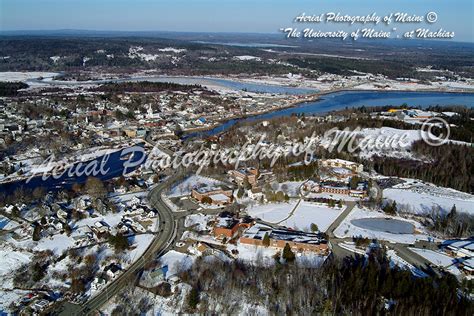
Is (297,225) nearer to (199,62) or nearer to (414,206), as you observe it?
(414,206)

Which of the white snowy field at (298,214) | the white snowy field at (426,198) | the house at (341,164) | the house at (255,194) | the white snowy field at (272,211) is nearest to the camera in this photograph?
the white snowy field at (298,214)

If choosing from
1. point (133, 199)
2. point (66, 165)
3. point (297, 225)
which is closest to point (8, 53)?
point (66, 165)

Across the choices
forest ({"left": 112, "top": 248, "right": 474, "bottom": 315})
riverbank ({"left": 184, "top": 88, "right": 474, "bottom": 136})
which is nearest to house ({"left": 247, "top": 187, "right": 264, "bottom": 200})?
forest ({"left": 112, "top": 248, "right": 474, "bottom": 315})

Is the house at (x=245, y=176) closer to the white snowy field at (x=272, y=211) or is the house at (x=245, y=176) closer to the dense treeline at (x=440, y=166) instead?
the white snowy field at (x=272, y=211)

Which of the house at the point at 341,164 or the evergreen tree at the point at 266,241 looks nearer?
the evergreen tree at the point at 266,241

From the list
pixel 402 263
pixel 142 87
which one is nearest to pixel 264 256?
pixel 402 263

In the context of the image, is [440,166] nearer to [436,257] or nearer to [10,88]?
[436,257]

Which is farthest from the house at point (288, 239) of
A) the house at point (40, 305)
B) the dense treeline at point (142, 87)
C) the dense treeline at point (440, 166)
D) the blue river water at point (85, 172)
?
the dense treeline at point (142, 87)
